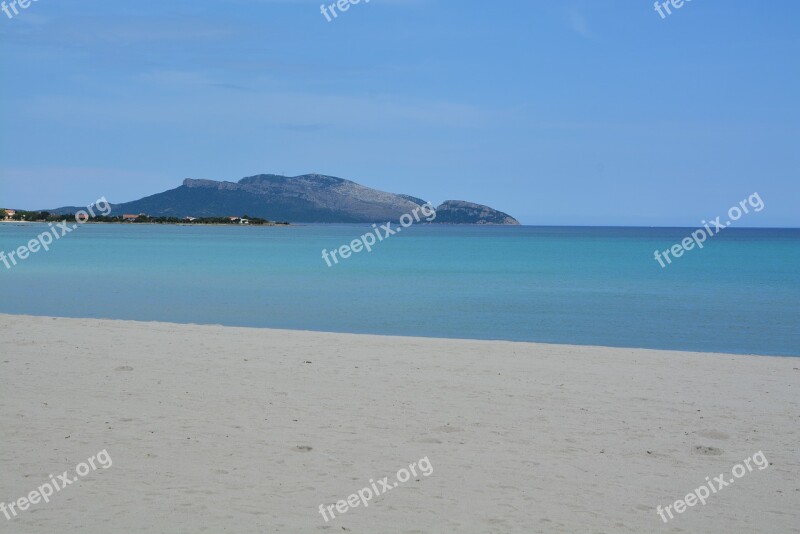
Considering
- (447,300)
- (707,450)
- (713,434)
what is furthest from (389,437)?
(447,300)

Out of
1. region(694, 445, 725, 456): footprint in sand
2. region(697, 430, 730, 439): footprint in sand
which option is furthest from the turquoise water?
region(694, 445, 725, 456): footprint in sand

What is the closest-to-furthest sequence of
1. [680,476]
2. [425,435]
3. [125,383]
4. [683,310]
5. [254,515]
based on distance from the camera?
[254,515] → [680,476] → [425,435] → [125,383] → [683,310]

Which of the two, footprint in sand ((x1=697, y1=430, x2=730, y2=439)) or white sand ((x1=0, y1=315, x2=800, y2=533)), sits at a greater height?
white sand ((x1=0, y1=315, x2=800, y2=533))

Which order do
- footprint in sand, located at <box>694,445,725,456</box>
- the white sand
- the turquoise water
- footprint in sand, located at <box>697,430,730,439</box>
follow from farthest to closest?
the turquoise water
footprint in sand, located at <box>697,430,730,439</box>
footprint in sand, located at <box>694,445,725,456</box>
the white sand

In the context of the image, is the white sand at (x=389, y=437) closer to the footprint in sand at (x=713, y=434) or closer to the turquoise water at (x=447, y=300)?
the footprint in sand at (x=713, y=434)

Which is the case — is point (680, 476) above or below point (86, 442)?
below

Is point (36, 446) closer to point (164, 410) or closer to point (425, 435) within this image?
point (164, 410)

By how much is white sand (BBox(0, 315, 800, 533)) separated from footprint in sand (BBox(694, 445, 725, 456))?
5 cm

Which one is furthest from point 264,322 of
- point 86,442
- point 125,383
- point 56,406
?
A: point 86,442

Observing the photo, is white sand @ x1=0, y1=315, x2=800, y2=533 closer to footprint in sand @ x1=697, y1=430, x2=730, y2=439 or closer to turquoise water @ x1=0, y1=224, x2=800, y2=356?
footprint in sand @ x1=697, y1=430, x2=730, y2=439

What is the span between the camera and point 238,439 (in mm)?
8172

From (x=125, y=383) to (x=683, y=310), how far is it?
21181 millimetres

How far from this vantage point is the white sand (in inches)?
248

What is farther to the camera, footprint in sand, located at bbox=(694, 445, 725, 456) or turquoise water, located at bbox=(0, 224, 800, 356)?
turquoise water, located at bbox=(0, 224, 800, 356)
